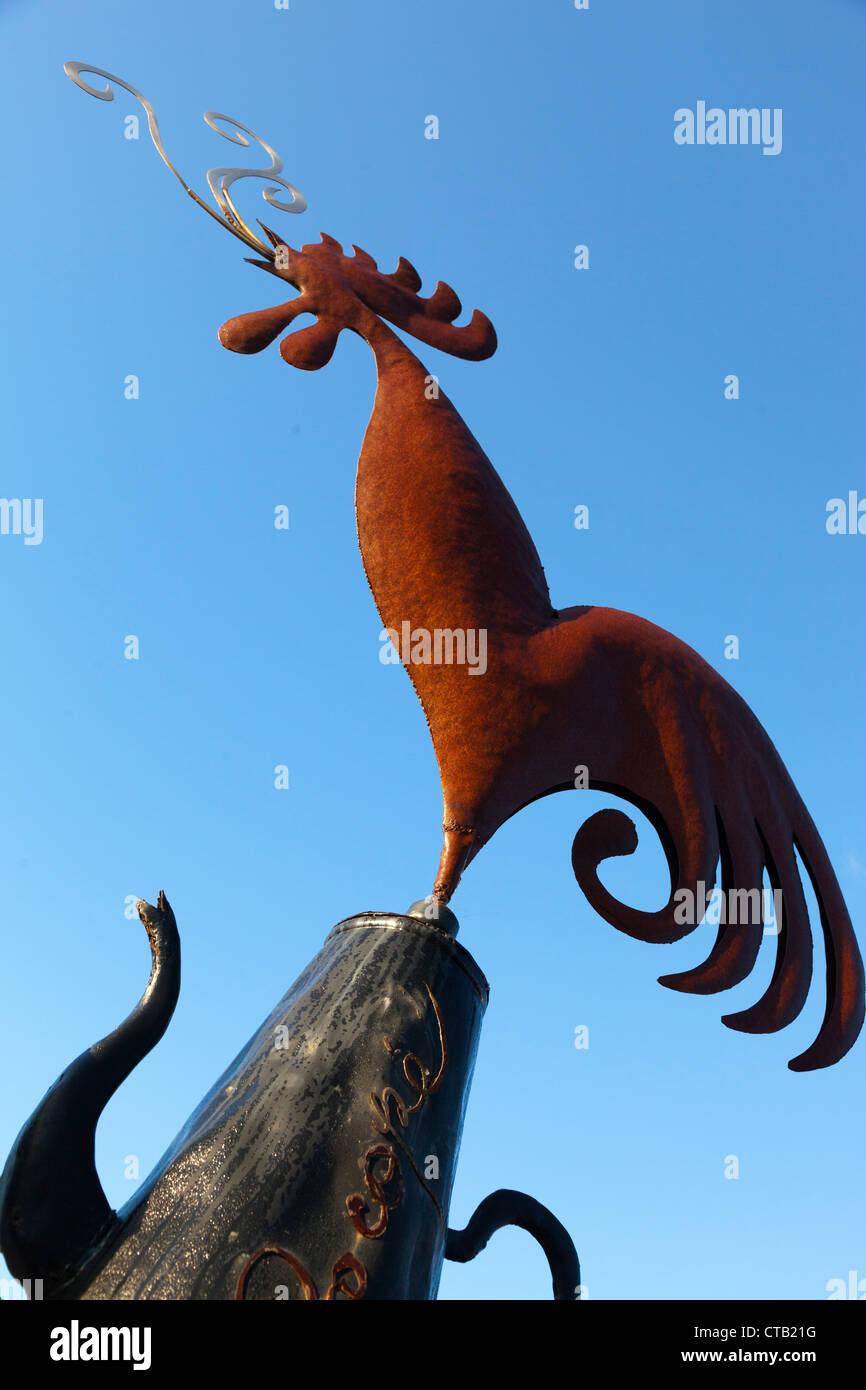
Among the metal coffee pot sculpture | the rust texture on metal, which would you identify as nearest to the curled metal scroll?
the metal coffee pot sculpture

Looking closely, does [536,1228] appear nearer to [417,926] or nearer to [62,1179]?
[417,926]

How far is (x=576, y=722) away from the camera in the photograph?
267 cm

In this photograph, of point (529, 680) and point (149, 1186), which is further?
point (529, 680)

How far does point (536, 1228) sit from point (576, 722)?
1183mm

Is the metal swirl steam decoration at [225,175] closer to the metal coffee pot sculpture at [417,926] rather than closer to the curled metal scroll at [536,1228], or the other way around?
the metal coffee pot sculpture at [417,926]

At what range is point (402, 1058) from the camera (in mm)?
2035

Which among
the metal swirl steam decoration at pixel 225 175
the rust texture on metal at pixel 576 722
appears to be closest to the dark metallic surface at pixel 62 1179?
the rust texture on metal at pixel 576 722

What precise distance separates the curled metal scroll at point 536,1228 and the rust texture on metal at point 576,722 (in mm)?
647

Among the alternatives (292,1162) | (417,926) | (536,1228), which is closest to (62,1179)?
(292,1162)

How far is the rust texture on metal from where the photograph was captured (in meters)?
2.62

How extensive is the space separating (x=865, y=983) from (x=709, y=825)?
617mm

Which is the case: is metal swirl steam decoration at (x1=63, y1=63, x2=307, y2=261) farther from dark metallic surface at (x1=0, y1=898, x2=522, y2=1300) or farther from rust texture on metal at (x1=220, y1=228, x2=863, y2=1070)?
dark metallic surface at (x1=0, y1=898, x2=522, y2=1300)
